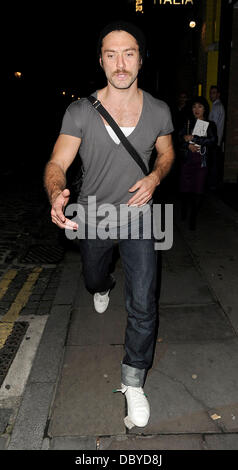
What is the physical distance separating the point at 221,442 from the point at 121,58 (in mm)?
2298

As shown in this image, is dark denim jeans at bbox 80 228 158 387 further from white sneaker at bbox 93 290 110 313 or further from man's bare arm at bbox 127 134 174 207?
white sneaker at bbox 93 290 110 313

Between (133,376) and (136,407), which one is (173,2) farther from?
(136,407)

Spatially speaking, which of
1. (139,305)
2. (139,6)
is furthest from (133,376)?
(139,6)

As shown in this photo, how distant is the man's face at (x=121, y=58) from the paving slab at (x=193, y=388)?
2004 millimetres

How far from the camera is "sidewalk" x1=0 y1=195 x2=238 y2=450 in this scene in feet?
7.36

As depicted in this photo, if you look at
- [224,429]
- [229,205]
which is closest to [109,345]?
[224,429]

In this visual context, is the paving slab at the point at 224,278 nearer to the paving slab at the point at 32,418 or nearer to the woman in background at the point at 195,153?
the woman in background at the point at 195,153

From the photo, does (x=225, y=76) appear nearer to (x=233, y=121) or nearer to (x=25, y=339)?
(x=233, y=121)

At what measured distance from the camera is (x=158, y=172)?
7.98 ft

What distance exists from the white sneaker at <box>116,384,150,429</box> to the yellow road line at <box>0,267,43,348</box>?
1.31 meters

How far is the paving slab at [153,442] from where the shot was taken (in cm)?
216

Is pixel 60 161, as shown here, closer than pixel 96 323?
Yes

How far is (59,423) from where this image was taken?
234cm

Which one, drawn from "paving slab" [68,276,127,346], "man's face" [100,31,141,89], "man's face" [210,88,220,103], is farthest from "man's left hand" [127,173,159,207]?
"man's face" [210,88,220,103]
